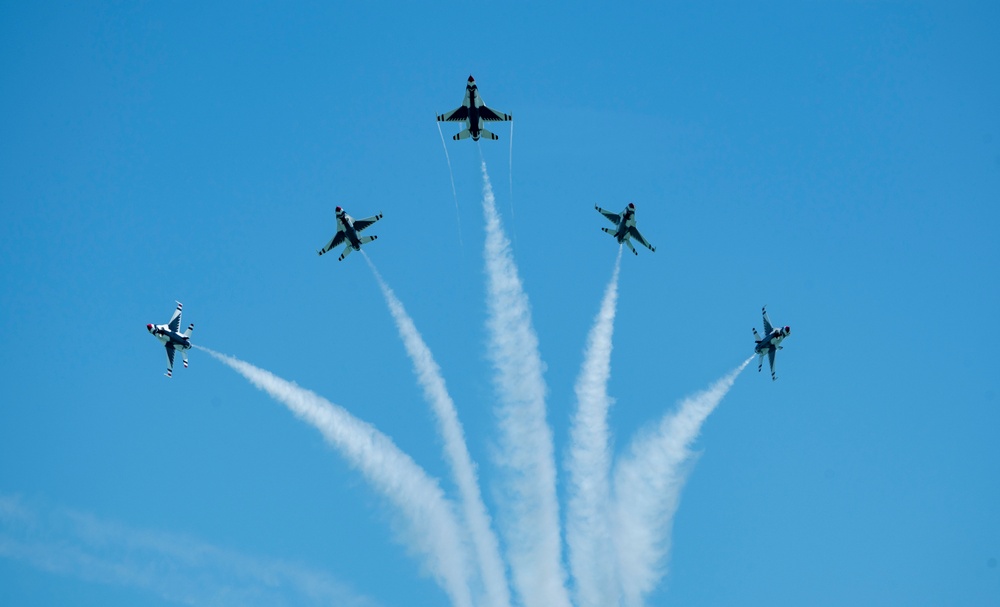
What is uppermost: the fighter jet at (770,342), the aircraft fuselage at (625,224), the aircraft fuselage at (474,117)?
the aircraft fuselage at (474,117)

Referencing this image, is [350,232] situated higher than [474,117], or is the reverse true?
[474,117]

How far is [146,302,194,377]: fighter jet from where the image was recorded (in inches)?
3307

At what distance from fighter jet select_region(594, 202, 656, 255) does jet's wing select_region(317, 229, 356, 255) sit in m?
24.3

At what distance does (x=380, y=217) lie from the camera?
282ft

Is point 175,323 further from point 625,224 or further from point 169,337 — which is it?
point 625,224

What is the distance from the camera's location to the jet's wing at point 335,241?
8547 centimetres

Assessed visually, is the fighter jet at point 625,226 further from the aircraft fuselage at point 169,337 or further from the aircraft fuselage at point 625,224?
the aircraft fuselage at point 169,337

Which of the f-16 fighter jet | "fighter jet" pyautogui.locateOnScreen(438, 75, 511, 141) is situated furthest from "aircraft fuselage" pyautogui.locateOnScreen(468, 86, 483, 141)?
the f-16 fighter jet

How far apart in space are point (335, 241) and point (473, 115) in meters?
17.5

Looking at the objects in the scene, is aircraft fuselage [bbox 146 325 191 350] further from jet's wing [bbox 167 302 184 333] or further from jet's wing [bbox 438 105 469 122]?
jet's wing [bbox 438 105 469 122]

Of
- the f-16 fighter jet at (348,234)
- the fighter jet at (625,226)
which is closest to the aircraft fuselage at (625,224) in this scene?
the fighter jet at (625,226)

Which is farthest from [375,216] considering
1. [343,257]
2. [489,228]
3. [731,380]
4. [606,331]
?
[731,380]

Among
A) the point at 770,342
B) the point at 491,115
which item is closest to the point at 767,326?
the point at 770,342

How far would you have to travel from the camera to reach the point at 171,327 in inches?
3354
